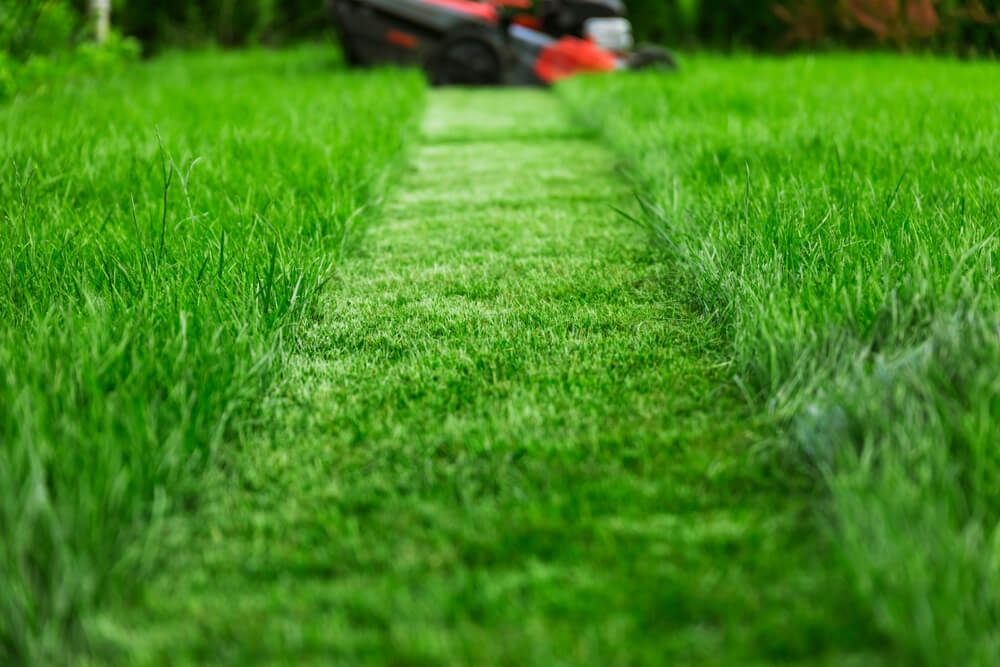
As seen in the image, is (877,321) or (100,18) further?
(100,18)

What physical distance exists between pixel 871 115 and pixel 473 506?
3.46m

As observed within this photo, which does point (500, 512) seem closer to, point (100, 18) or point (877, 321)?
point (877, 321)

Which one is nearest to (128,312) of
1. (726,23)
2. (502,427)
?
(502,427)

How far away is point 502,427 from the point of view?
1420 millimetres

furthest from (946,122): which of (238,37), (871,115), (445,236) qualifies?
(238,37)

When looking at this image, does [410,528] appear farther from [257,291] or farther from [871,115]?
[871,115]

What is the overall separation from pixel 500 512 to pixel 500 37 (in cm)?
564

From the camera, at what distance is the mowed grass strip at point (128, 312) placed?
105 centimetres

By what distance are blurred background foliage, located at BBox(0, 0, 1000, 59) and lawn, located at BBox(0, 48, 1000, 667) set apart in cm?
527

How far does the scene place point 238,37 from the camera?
1065 cm

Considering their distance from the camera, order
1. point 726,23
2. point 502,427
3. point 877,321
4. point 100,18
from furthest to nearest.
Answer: point 726,23 → point 100,18 → point 877,321 → point 502,427

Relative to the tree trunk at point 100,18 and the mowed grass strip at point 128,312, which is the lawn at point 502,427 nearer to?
the mowed grass strip at point 128,312

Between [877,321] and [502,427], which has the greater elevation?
[877,321]

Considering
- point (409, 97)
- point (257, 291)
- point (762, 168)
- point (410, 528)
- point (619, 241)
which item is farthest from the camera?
point (409, 97)
